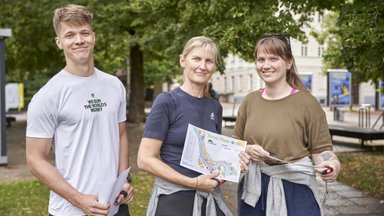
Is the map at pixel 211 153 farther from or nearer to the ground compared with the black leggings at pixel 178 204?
farther from the ground

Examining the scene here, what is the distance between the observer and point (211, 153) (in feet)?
8.82

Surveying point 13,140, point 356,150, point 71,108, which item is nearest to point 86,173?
point 71,108

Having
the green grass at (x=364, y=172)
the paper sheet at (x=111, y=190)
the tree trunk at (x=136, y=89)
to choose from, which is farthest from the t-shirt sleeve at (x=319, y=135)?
the tree trunk at (x=136, y=89)

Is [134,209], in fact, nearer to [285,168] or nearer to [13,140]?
[285,168]

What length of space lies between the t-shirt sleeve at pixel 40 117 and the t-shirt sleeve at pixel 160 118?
0.50m

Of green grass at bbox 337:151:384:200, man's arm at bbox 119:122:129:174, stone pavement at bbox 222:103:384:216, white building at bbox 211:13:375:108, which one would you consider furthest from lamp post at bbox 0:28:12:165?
white building at bbox 211:13:375:108

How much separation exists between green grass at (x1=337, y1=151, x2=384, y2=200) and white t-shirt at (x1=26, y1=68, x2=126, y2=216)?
6143 millimetres

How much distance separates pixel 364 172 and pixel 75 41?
8449mm

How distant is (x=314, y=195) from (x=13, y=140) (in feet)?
52.6

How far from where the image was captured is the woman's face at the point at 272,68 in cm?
283

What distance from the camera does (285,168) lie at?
2.78m

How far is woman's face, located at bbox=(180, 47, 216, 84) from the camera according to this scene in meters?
2.69

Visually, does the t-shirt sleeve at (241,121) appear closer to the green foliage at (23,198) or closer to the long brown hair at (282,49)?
the long brown hair at (282,49)

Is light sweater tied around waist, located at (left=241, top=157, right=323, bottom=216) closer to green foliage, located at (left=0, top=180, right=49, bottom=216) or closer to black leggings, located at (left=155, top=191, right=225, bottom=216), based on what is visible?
black leggings, located at (left=155, top=191, right=225, bottom=216)
